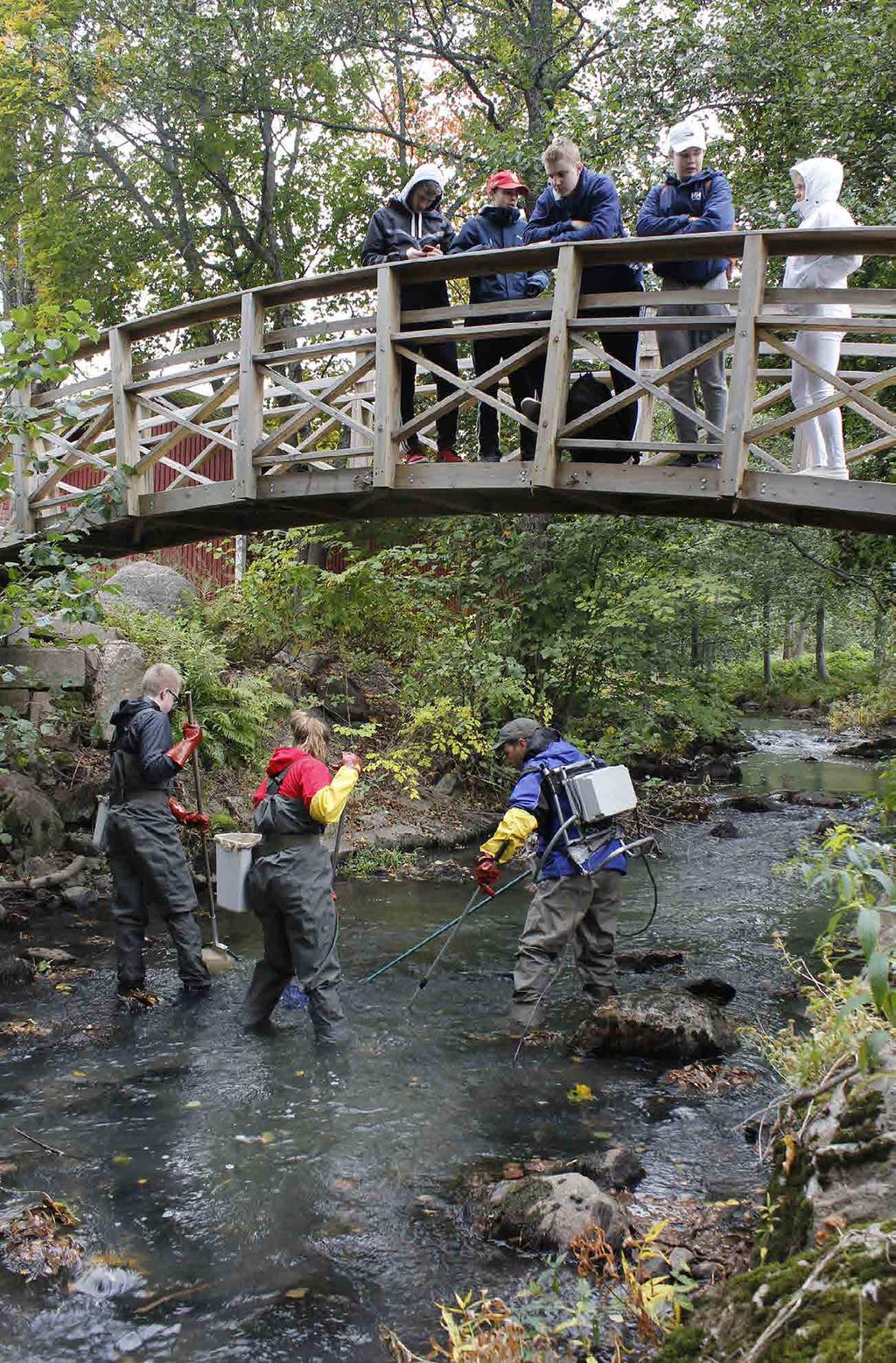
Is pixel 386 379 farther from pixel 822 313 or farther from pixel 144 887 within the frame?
pixel 144 887

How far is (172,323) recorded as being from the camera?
30.7ft

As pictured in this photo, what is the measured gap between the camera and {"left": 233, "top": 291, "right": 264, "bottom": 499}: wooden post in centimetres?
864

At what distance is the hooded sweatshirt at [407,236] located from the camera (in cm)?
827

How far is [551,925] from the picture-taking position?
24.3ft

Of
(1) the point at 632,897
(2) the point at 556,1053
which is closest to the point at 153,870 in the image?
(2) the point at 556,1053

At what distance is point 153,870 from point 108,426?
15.1 feet

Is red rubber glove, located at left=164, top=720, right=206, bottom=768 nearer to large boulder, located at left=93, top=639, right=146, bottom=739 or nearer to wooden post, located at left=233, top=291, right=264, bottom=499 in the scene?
wooden post, located at left=233, top=291, right=264, bottom=499

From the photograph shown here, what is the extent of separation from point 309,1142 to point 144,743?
3123mm

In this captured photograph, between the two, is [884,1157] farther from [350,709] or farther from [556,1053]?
[350,709]

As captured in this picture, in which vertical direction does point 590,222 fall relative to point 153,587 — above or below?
above

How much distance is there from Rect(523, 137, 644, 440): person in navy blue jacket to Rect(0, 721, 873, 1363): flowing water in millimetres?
4596

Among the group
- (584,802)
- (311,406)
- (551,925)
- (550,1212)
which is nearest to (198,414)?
(311,406)

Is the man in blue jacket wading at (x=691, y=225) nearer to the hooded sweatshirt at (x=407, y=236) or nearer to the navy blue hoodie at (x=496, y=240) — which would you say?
the navy blue hoodie at (x=496, y=240)

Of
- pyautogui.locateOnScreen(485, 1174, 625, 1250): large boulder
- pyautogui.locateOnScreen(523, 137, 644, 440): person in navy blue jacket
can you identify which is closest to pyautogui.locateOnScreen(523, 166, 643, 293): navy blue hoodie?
pyautogui.locateOnScreen(523, 137, 644, 440): person in navy blue jacket
